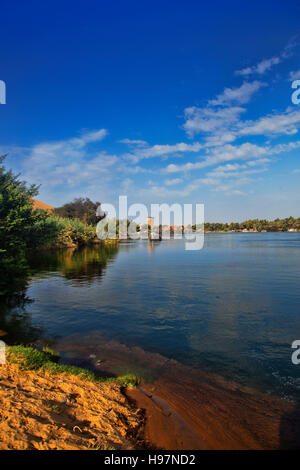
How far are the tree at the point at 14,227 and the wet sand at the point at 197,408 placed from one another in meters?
5.76

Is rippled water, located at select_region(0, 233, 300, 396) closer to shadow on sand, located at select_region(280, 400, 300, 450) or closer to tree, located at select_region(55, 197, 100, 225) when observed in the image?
shadow on sand, located at select_region(280, 400, 300, 450)

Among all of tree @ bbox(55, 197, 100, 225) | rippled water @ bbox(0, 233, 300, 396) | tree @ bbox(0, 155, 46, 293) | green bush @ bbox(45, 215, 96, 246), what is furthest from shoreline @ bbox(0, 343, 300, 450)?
tree @ bbox(55, 197, 100, 225)

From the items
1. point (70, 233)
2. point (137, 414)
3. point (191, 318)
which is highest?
point (70, 233)

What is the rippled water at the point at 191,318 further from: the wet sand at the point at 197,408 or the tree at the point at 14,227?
the tree at the point at 14,227

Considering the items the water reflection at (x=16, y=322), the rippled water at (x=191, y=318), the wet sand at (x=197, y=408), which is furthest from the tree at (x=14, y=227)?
the wet sand at (x=197, y=408)

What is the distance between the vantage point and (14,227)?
1388cm

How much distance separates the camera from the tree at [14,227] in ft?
41.9

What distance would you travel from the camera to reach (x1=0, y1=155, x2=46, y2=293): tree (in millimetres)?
12766

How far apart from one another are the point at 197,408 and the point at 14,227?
1202 centimetres

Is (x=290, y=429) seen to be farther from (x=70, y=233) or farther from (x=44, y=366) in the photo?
(x=70, y=233)

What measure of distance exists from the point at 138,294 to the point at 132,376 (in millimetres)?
11088

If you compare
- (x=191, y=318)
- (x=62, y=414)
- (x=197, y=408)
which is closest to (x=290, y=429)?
(x=197, y=408)

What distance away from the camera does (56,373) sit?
673 cm
